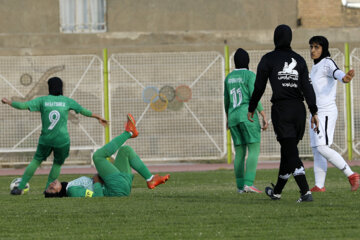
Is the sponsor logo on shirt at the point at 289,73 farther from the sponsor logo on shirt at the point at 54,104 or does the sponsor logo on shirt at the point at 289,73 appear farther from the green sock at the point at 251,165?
the sponsor logo on shirt at the point at 54,104

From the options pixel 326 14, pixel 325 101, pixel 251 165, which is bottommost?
pixel 251 165

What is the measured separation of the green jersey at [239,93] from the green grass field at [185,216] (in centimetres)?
99

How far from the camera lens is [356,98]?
73.8 feet

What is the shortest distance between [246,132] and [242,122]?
0.53 feet

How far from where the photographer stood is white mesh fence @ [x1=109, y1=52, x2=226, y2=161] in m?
22.4

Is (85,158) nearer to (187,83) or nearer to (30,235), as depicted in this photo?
(187,83)

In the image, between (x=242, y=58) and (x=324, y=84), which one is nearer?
(x=324, y=84)

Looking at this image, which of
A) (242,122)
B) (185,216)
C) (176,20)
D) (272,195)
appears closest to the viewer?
(185,216)

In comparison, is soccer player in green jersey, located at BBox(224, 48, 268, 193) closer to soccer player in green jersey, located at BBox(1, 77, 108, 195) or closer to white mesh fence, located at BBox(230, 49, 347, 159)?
soccer player in green jersey, located at BBox(1, 77, 108, 195)

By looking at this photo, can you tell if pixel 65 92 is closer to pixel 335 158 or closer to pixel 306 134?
pixel 306 134

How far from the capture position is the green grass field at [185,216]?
754 centimetres

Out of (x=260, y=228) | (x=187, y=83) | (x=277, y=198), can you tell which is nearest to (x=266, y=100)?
(x=187, y=83)

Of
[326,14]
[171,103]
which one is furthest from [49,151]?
[326,14]

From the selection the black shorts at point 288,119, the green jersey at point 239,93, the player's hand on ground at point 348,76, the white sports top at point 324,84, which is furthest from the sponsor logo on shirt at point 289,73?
the green jersey at point 239,93
